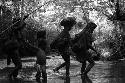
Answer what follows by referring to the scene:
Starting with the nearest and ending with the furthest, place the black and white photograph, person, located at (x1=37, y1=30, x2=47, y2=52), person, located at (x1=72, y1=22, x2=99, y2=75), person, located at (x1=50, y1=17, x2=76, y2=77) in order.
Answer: person, located at (x1=37, y1=30, x2=47, y2=52) < the black and white photograph < person, located at (x1=50, y1=17, x2=76, y2=77) < person, located at (x1=72, y1=22, x2=99, y2=75)

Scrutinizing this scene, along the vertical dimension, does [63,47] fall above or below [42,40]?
below

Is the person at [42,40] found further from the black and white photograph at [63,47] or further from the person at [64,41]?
the person at [64,41]

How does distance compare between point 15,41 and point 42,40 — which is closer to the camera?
point 42,40

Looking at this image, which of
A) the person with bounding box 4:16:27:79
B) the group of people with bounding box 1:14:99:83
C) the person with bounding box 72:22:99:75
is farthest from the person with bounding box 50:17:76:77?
the person with bounding box 4:16:27:79

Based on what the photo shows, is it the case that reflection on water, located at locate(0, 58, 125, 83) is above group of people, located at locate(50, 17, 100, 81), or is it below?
below

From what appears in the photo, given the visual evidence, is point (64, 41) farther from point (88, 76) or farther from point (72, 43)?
point (88, 76)

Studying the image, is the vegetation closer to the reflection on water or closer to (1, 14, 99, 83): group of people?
the reflection on water

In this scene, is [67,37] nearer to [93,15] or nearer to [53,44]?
[53,44]

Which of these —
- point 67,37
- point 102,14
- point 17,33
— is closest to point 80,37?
point 67,37

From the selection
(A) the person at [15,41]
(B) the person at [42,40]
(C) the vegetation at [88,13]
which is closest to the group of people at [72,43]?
(B) the person at [42,40]

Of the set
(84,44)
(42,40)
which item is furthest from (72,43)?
(42,40)

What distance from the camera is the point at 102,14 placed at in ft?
140

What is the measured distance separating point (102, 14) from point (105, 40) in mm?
10993

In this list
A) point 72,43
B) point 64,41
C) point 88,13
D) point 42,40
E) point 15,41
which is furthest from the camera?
point 88,13
